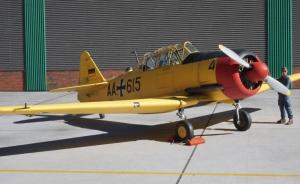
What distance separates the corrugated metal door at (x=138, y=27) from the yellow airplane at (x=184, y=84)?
1295 cm

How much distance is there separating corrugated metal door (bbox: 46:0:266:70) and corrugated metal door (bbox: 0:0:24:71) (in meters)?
1.60

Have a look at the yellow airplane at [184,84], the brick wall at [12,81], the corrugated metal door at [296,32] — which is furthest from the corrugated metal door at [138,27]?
the yellow airplane at [184,84]

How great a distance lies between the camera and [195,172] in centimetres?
726

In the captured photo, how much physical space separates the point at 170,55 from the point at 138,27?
47.0 ft

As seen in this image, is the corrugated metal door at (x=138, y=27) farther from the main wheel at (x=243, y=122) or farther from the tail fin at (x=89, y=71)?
the main wheel at (x=243, y=122)

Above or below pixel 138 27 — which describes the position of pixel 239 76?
below

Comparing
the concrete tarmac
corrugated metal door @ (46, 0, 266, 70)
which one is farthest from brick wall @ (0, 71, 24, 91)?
the concrete tarmac

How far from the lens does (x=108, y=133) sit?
11297 millimetres

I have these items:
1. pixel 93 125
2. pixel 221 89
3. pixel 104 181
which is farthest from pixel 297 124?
pixel 104 181

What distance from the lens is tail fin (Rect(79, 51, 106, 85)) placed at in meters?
14.0

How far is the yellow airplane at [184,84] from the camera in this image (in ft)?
30.5

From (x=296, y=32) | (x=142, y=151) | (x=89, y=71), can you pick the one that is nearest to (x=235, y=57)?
(x=142, y=151)

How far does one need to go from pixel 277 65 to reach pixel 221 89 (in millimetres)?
14952

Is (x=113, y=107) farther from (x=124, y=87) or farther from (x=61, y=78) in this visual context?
(x=61, y=78)
